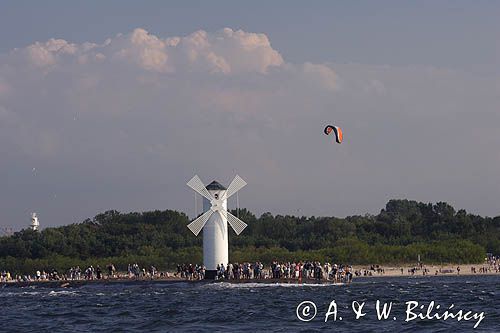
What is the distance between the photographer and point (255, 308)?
152 feet

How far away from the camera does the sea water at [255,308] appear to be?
38.9 m

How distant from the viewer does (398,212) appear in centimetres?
14962

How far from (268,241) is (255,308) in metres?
59.2

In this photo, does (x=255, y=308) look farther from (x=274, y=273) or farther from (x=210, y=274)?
(x=210, y=274)

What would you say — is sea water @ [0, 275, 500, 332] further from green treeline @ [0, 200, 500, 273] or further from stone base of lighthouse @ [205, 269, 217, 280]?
green treeline @ [0, 200, 500, 273]

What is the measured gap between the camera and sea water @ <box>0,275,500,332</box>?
3888cm

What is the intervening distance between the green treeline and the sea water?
90.0 ft

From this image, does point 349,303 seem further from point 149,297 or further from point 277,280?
point 277,280

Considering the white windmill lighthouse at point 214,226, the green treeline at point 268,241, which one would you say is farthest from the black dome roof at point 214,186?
the green treeline at point 268,241

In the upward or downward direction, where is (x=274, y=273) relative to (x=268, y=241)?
downward

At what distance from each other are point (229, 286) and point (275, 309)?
19666 millimetres

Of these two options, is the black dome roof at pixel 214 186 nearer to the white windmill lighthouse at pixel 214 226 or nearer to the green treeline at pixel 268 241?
the white windmill lighthouse at pixel 214 226

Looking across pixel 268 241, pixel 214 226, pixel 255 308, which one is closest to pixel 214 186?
pixel 214 226

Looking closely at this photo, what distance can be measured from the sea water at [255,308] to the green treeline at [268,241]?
27.4m
